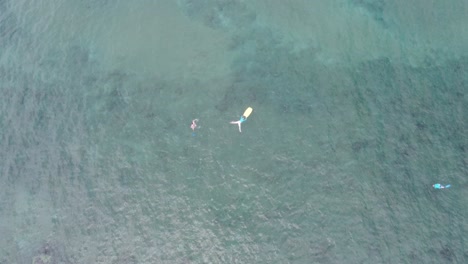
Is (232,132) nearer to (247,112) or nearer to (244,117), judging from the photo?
(244,117)

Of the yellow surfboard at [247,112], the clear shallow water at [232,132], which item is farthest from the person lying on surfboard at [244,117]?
the clear shallow water at [232,132]

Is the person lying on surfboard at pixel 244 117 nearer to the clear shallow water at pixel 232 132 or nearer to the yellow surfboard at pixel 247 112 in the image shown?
the yellow surfboard at pixel 247 112

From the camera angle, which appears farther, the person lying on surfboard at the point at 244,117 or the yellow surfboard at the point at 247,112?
the yellow surfboard at the point at 247,112

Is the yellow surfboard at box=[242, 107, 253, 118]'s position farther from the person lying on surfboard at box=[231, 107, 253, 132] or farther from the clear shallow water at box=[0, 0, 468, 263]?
the clear shallow water at box=[0, 0, 468, 263]

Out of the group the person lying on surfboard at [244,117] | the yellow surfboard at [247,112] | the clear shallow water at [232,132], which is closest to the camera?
the clear shallow water at [232,132]

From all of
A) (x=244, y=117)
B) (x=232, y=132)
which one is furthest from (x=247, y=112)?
(x=232, y=132)

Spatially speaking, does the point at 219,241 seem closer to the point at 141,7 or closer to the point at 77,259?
the point at 77,259

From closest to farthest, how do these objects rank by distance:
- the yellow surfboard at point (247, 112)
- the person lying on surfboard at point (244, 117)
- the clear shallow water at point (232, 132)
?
the clear shallow water at point (232, 132)
the person lying on surfboard at point (244, 117)
the yellow surfboard at point (247, 112)

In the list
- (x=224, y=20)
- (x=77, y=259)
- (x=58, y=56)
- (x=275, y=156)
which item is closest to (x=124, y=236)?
(x=77, y=259)
